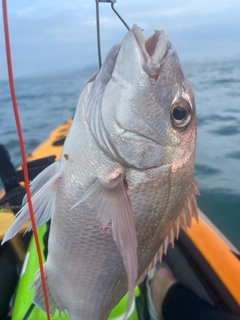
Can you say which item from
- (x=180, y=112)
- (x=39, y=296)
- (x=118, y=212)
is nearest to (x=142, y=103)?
(x=180, y=112)

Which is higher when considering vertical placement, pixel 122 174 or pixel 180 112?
pixel 180 112

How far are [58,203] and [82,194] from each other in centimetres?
9

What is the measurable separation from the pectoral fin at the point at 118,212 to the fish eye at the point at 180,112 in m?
0.23

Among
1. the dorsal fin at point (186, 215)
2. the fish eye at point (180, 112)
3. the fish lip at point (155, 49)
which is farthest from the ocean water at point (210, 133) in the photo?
the fish lip at point (155, 49)

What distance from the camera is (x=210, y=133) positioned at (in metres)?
5.84

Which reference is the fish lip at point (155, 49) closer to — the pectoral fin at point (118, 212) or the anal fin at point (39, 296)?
the pectoral fin at point (118, 212)

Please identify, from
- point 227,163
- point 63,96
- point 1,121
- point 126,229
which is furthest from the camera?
point 63,96

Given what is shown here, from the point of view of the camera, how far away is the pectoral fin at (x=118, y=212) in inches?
34.4

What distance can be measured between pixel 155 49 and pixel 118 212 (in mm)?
464

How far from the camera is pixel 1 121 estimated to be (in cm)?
819

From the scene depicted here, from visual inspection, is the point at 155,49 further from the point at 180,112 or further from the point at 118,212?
the point at 118,212

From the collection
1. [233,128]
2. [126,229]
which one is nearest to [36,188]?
[126,229]

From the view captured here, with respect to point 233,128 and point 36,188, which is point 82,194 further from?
point 233,128

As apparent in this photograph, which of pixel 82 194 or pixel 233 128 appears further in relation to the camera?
pixel 233 128
